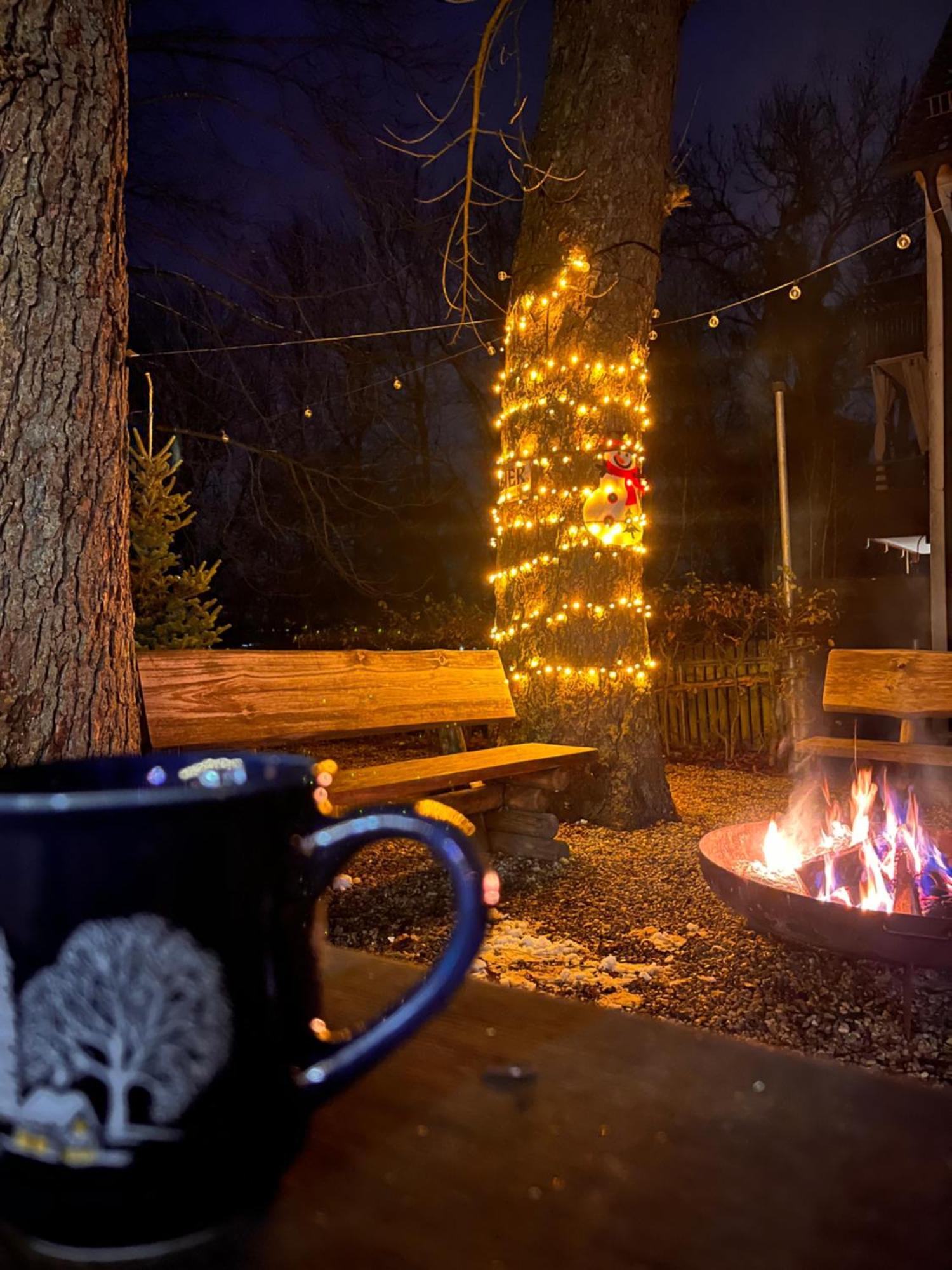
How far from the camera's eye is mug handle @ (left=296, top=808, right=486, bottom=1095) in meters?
0.48

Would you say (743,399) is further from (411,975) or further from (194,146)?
(411,975)

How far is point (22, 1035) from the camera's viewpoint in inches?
16.9

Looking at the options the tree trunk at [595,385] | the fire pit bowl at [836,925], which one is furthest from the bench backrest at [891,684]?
the fire pit bowl at [836,925]

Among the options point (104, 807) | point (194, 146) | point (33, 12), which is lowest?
point (104, 807)

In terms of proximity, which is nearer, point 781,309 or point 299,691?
point 299,691

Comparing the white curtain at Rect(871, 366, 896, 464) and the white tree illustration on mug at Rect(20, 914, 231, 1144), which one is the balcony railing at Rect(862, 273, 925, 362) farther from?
the white tree illustration on mug at Rect(20, 914, 231, 1144)

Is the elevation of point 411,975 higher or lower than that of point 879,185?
lower

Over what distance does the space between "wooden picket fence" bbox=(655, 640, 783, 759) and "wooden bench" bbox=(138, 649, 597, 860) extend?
3871mm

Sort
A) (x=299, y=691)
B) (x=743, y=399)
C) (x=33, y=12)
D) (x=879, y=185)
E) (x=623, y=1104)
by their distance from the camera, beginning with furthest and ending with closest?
(x=743, y=399) < (x=879, y=185) < (x=299, y=691) < (x=33, y=12) < (x=623, y=1104)

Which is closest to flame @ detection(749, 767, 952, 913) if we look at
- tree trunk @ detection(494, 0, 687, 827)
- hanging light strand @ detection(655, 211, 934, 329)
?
tree trunk @ detection(494, 0, 687, 827)

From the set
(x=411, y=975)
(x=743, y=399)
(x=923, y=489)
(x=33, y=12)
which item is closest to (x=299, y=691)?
(x=33, y=12)

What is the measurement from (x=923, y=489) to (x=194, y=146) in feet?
31.4

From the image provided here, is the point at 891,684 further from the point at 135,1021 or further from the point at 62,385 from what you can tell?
the point at 135,1021

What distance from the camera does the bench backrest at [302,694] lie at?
3.29 meters
